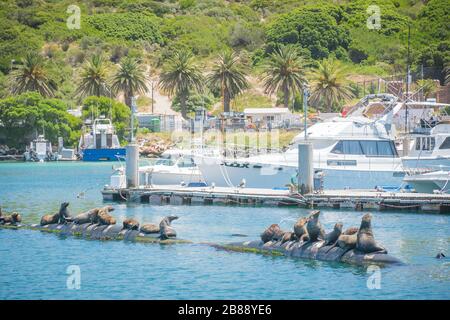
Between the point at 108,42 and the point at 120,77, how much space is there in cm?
3455

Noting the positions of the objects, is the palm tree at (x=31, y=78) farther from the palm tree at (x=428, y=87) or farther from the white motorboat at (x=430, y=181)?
the white motorboat at (x=430, y=181)

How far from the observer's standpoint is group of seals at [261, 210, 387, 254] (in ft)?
124

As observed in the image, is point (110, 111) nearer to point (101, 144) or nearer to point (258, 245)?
point (101, 144)

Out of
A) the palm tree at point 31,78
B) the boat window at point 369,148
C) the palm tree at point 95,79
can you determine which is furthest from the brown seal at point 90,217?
the palm tree at point 31,78

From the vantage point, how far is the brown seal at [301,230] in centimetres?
3959

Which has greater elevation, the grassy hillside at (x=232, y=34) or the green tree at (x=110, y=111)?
the grassy hillside at (x=232, y=34)

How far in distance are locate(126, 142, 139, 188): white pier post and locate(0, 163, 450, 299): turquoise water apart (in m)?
5.26

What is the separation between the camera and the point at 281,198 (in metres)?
58.3

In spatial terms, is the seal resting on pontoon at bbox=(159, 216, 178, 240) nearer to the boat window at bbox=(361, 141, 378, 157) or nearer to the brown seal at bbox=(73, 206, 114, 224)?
the brown seal at bbox=(73, 206, 114, 224)

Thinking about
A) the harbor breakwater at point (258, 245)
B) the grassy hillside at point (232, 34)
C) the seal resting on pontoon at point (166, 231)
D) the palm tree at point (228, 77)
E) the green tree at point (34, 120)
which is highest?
the grassy hillside at point (232, 34)

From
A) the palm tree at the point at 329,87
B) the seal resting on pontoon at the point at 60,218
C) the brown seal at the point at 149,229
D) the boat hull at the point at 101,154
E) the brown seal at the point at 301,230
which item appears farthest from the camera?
the boat hull at the point at 101,154

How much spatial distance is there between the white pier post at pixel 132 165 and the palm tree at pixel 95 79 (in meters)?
65.5

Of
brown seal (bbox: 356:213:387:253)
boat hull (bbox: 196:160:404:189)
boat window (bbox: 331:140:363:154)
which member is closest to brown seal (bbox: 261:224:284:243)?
brown seal (bbox: 356:213:387:253)

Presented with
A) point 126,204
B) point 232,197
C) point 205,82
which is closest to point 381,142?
point 232,197
